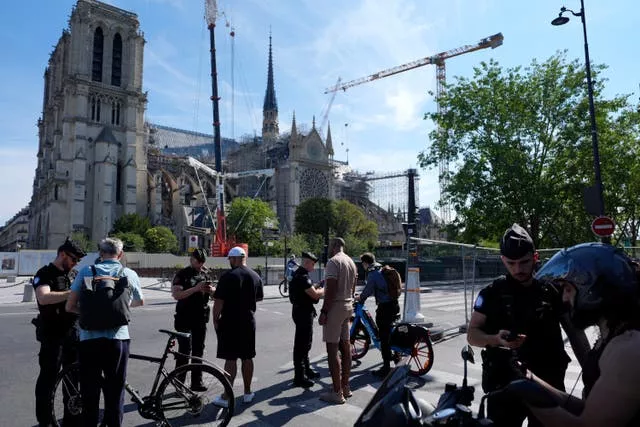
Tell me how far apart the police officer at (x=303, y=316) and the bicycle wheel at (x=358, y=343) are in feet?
3.85

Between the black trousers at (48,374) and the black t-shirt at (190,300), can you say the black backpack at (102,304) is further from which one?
the black t-shirt at (190,300)

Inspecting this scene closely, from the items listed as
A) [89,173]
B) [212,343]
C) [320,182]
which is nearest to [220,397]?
[212,343]

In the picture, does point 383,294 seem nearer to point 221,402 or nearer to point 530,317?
point 221,402

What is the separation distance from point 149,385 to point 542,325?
16.4ft

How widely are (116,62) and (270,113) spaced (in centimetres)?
4533

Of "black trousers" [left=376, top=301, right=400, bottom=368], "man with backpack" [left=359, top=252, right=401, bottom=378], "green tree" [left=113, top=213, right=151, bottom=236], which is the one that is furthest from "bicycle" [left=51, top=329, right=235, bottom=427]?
"green tree" [left=113, top=213, right=151, bottom=236]

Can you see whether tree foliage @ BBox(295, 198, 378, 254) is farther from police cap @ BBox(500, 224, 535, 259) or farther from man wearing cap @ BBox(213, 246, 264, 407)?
police cap @ BBox(500, 224, 535, 259)

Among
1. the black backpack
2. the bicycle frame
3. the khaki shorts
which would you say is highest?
the black backpack

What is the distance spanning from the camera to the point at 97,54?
2554 inches

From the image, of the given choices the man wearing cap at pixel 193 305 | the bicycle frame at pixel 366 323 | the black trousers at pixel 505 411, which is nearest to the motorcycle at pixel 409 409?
the black trousers at pixel 505 411

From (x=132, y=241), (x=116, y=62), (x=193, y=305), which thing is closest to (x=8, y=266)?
(x=132, y=241)

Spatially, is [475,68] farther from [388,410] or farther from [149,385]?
[388,410]

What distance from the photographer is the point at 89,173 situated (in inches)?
2495

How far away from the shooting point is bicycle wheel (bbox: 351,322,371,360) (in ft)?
25.3
